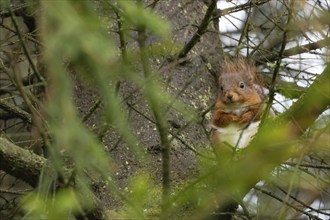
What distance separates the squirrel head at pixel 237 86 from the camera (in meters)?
2.83

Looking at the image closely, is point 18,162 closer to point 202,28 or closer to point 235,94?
point 202,28

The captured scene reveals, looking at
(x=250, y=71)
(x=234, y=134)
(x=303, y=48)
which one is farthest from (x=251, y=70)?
(x=303, y=48)

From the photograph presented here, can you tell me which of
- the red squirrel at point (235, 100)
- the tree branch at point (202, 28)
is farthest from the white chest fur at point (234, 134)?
the tree branch at point (202, 28)

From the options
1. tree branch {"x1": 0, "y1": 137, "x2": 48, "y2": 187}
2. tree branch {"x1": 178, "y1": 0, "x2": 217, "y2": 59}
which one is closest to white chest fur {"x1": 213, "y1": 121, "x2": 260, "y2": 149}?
tree branch {"x1": 178, "y1": 0, "x2": 217, "y2": 59}

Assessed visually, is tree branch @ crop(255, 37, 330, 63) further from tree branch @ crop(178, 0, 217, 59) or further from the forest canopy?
tree branch @ crop(178, 0, 217, 59)

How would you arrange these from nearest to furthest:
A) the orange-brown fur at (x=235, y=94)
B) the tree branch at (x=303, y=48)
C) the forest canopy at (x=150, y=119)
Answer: the forest canopy at (x=150, y=119), the tree branch at (x=303, y=48), the orange-brown fur at (x=235, y=94)

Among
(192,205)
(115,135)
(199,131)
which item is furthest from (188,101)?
(192,205)

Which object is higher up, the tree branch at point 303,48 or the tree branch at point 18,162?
the tree branch at point 303,48

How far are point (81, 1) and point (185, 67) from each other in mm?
1363

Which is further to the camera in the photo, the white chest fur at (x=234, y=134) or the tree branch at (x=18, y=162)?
the white chest fur at (x=234, y=134)

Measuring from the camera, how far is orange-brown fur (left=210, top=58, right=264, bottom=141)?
9.15 feet

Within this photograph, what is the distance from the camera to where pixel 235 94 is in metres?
2.87

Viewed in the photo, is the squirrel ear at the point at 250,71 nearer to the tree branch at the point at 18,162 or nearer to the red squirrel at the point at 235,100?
the red squirrel at the point at 235,100

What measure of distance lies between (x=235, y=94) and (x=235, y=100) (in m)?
0.02
